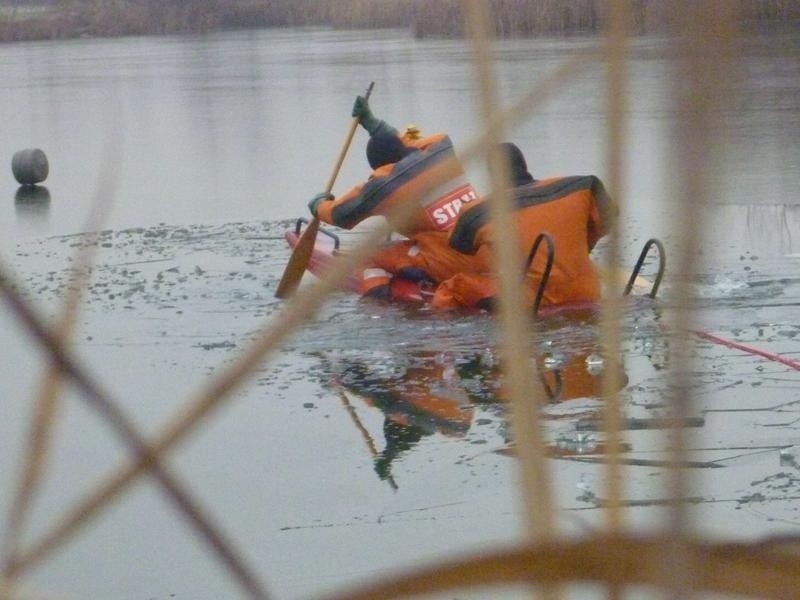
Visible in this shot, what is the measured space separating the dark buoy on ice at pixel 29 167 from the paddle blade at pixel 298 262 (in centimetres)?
634

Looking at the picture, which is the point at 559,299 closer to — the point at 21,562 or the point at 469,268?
the point at 469,268

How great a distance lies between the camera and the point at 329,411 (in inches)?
223

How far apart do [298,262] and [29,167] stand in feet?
21.8

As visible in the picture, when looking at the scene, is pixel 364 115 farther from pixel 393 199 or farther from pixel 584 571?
pixel 584 571

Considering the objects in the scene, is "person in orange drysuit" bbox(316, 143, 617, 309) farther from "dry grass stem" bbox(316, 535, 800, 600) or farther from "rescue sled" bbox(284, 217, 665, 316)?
"dry grass stem" bbox(316, 535, 800, 600)

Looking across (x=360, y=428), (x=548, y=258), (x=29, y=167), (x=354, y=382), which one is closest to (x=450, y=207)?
(x=548, y=258)

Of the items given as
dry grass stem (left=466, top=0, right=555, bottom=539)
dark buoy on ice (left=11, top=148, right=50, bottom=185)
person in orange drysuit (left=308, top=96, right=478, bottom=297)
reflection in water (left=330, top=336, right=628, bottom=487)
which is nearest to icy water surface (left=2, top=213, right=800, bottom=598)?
reflection in water (left=330, top=336, right=628, bottom=487)

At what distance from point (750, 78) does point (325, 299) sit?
0.65ft

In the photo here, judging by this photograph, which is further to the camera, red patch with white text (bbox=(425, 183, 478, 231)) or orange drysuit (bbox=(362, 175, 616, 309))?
red patch with white text (bbox=(425, 183, 478, 231))

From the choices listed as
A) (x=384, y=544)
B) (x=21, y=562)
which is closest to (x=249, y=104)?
(x=384, y=544)

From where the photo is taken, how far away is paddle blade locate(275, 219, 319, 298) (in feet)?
26.8

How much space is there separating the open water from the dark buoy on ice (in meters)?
0.29

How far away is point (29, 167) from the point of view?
14.1 m

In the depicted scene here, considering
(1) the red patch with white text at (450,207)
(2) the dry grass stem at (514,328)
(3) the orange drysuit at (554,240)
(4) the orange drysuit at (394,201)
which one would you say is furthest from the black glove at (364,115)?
(2) the dry grass stem at (514,328)
